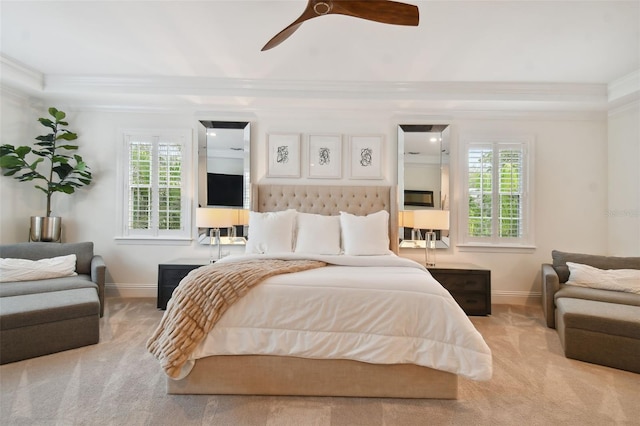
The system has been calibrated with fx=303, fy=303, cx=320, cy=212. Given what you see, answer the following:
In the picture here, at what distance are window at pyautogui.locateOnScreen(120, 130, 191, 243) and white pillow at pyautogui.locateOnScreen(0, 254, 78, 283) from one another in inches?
33.6

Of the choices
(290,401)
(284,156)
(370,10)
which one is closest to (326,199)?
(284,156)

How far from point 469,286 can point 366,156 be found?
6.84 feet

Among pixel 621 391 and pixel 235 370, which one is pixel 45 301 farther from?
pixel 621 391

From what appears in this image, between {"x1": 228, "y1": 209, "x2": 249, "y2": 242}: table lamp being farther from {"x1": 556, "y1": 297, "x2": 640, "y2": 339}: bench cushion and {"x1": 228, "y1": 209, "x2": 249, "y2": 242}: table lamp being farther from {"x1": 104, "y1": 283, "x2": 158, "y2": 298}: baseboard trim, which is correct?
{"x1": 556, "y1": 297, "x2": 640, "y2": 339}: bench cushion

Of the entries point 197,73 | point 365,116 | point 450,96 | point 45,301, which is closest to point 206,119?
point 197,73

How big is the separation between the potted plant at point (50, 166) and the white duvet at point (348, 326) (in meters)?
3.21

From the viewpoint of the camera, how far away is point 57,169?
382cm

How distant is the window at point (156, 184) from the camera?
4.16 meters

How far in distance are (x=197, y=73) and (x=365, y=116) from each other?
7.19 feet

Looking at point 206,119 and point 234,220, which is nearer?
point 234,220

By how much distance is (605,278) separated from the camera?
3.12m

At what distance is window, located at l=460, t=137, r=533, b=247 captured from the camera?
4.09m

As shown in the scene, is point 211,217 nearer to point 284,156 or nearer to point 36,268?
point 284,156

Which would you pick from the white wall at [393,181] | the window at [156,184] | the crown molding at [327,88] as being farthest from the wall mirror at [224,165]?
the crown molding at [327,88]
